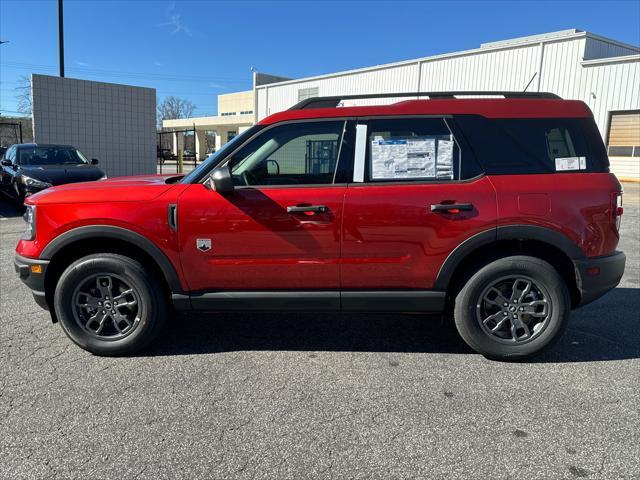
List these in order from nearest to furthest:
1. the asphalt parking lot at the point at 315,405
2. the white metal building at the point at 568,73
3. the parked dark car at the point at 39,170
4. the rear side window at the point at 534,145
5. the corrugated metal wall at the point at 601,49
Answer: the asphalt parking lot at the point at 315,405
the rear side window at the point at 534,145
the parked dark car at the point at 39,170
the white metal building at the point at 568,73
the corrugated metal wall at the point at 601,49

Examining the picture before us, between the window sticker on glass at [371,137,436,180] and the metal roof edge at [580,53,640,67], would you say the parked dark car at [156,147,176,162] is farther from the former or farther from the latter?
the metal roof edge at [580,53,640,67]

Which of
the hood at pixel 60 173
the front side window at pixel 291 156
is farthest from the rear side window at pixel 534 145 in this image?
the hood at pixel 60 173

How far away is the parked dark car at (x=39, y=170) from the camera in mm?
10352

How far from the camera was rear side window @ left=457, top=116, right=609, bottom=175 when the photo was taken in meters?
3.57

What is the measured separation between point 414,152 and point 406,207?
0.44 meters

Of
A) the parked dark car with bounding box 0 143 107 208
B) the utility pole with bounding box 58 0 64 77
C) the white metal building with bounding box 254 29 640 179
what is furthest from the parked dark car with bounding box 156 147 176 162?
the white metal building with bounding box 254 29 640 179

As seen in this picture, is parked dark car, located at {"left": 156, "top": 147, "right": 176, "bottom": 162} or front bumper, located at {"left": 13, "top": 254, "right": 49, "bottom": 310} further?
parked dark car, located at {"left": 156, "top": 147, "right": 176, "bottom": 162}

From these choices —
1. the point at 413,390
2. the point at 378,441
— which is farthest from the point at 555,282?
the point at 378,441

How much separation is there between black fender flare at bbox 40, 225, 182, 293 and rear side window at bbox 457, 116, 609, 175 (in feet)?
7.94

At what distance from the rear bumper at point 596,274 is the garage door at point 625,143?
21380 mm

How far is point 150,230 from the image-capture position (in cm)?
355

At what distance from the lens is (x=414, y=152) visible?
359 cm

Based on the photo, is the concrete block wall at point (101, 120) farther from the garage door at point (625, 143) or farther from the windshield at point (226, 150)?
the garage door at point (625, 143)

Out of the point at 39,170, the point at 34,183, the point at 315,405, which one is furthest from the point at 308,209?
the point at 39,170
